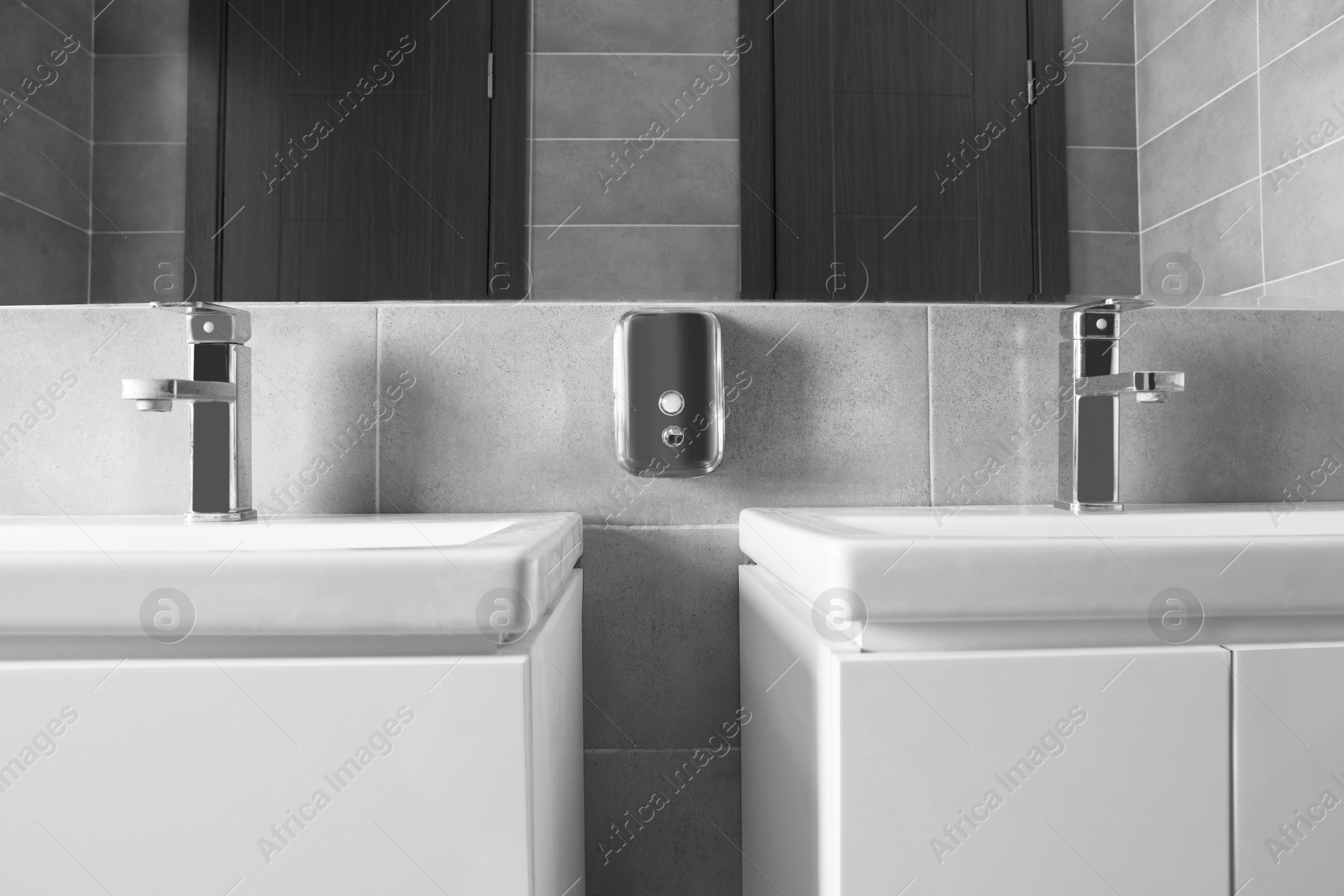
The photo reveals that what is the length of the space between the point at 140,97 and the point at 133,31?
0.23 ft

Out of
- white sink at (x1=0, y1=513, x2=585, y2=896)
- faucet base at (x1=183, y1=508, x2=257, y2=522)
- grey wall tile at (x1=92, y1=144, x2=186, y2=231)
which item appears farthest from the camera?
grey wall tile at (x1=92, y1=144, x2=186, y2=231)

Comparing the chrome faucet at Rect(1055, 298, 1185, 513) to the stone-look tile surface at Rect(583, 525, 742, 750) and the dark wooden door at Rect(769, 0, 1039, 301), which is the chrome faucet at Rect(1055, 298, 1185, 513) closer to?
the dark wooden door at Rect(769, 0, 1039, 301)

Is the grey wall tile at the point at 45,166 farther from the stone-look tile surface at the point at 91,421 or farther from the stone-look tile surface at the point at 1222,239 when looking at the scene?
the stone-look tile surface at the point at 1222,239

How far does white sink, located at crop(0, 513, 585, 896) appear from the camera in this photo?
1.33ft

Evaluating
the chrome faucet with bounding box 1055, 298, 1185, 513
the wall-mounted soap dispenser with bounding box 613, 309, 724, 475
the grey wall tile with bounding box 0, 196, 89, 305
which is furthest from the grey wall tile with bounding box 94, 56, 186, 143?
the chrome faucet with bounding box 1055, 298, 1185, 513

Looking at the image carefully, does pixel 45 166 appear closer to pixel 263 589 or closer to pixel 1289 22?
pixel 263 589

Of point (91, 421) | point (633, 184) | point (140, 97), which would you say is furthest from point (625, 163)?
point (91, 421)

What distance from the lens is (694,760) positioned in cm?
80

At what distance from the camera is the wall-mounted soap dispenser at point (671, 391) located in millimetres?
780

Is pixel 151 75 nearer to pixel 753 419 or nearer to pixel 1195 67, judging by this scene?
pixel 753 419

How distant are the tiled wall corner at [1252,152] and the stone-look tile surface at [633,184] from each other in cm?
47

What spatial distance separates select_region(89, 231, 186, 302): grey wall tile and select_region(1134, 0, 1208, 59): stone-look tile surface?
41.7 inches

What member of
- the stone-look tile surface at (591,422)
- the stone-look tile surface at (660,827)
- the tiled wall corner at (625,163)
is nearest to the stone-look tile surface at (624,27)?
the tiled wall corner at (625,163)

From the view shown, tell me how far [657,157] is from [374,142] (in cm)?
31
